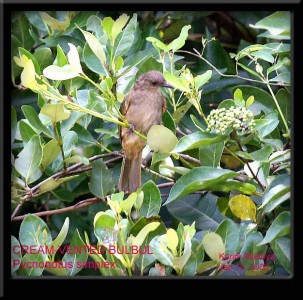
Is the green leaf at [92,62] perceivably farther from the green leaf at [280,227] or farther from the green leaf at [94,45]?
the green leaf at [280,227]

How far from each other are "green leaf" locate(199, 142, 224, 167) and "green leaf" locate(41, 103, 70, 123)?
0.33 meters

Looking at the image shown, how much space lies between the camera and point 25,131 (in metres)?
2.13

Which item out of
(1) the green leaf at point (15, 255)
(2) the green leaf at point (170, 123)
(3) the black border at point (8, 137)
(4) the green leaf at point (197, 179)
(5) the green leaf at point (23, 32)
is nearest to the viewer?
(3) the black border at point (8, 137)

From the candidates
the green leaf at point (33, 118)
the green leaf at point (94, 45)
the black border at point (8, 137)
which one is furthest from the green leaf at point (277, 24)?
the green leaf at point (33, 118)

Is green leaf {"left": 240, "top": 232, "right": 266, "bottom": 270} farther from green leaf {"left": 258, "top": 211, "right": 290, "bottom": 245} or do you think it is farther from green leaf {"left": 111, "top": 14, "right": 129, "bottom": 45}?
green leaf {"left": 111, "top": 14, "right": 129, "bottom": 45}

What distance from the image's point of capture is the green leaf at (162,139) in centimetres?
192

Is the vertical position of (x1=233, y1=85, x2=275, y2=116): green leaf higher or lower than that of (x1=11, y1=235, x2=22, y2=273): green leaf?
→ higher

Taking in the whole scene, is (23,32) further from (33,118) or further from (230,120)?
(230,120)

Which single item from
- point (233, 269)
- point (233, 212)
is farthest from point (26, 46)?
point (233, 269)

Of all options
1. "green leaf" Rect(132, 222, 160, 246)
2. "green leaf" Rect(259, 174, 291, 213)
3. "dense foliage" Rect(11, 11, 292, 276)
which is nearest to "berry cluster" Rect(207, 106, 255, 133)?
"dense foliage" Rect(11, 11, 292, 276)

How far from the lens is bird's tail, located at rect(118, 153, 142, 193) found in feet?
7.63

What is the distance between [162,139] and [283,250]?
1.26 feet

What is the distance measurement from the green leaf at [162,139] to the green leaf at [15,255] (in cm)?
37
